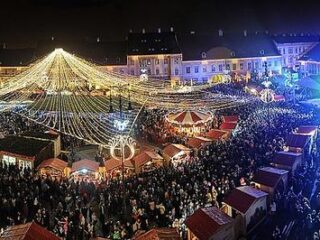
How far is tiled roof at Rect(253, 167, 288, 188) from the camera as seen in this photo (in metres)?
17.5

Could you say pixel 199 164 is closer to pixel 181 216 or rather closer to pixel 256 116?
pixel 181 216

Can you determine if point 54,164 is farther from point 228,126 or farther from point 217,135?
point 228,126

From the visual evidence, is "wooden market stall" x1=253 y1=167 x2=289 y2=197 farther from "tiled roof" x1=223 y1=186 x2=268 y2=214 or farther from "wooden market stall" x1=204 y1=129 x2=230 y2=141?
"wooden market stall" x1=204 y1=129 x2=230 y2=141

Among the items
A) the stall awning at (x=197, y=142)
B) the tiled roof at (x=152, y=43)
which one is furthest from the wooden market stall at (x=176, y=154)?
the tiled roof at (x=152, y=43)

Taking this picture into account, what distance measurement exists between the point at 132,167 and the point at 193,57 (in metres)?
39.1

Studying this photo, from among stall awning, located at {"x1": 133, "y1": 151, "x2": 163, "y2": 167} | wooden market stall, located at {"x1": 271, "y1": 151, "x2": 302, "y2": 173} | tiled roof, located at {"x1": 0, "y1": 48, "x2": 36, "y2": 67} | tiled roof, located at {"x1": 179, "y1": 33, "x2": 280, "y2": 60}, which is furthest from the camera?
tiled roof, located at {"x1": 0, "y1": 48, "x2": 36, "y2": 67}

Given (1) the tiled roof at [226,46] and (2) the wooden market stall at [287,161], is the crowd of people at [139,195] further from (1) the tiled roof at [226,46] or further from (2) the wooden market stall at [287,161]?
(1) the tiled roof at [226,46]

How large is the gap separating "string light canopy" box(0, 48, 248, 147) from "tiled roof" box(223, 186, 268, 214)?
10.2 meters

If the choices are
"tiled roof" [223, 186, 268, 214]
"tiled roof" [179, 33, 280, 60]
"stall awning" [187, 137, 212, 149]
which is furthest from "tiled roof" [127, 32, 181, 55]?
"tiled roof" [223, 186, 268, 214]

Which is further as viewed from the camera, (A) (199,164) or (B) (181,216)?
(A) (199,164)

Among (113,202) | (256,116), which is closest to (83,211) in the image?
(113,202)

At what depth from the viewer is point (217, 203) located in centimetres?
1702

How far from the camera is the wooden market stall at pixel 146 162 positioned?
22734 millimetres

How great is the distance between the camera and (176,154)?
2436 centimetres
